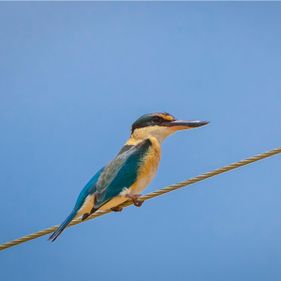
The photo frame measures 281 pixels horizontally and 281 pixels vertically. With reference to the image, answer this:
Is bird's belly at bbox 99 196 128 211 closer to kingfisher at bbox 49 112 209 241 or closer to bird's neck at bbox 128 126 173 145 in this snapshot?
kingfisher at bbox 49 112 209 241

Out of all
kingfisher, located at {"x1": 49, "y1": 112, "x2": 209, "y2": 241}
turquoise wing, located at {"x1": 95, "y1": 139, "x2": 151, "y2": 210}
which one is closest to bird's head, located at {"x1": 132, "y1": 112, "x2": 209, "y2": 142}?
kingfisher, located at {"x1": 49, "y1": 112, "x2": 209, "y2": 241}

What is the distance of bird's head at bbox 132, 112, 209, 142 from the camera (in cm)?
678

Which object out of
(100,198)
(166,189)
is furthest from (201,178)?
(100,198)

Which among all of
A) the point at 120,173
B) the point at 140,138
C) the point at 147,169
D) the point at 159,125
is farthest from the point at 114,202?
the point at 159,125

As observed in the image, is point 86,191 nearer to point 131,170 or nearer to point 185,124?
point 131,170

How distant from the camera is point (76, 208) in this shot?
622 centimetres

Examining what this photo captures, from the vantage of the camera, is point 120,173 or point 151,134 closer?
point 120,173

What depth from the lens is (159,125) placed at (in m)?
6.80

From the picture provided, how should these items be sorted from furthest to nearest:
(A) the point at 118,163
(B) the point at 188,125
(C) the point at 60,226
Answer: (B) the point at 188,125, (A) the point at 118,163, (C) the point at 60,226

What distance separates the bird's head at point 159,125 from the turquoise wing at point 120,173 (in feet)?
0.51

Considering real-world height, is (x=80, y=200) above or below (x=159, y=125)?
below

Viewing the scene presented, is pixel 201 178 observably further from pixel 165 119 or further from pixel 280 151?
pixel 165 119

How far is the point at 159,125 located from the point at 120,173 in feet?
2.31

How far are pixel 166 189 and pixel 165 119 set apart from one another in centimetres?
162
